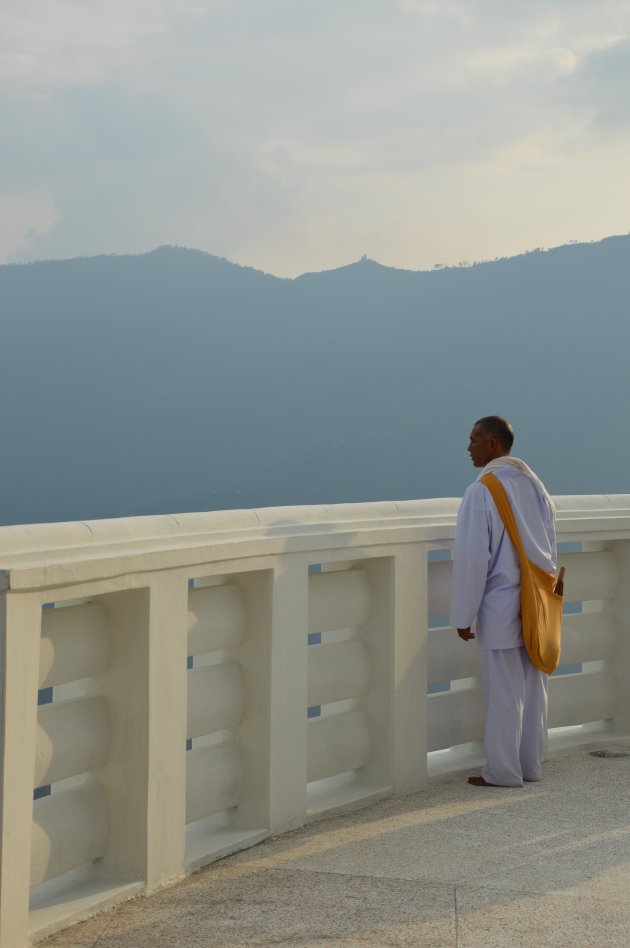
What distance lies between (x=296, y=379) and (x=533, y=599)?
427 feet

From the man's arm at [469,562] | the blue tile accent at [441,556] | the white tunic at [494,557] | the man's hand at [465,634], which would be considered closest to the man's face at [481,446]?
the white tunic at [494,557]

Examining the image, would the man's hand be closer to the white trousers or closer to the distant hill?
the white trousers

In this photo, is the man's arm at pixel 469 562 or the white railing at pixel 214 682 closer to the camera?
the white railing at pixel 214 682

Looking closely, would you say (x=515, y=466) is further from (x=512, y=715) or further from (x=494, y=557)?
(x=512, y=715)

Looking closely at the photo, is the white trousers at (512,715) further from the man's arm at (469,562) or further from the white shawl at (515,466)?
the white shawl at (515,466)

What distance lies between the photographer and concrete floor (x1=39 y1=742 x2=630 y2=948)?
324 centimetres

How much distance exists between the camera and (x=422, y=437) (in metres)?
124

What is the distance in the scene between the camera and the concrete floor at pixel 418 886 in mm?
3242

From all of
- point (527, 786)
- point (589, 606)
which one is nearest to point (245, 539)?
point (527, 786)

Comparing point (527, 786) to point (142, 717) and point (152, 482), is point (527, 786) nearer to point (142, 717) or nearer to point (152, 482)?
point (142, 717)

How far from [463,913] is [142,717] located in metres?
1.14

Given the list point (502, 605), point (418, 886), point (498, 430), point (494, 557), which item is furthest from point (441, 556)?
point (418, 886)

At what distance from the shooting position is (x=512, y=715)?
207 inches

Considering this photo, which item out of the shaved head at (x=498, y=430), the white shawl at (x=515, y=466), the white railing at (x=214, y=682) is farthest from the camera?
the shaved head at (x=498, y=430)
